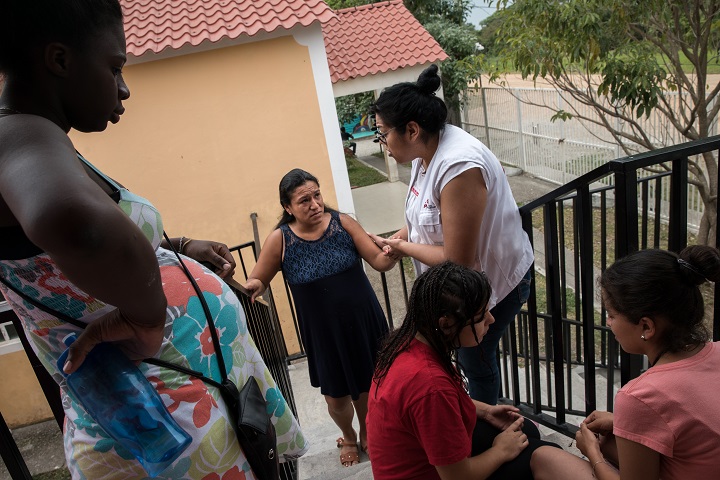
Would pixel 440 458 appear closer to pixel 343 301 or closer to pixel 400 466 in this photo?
pixel 400 466

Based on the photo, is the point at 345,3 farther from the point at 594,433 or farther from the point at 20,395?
the point at 594,433

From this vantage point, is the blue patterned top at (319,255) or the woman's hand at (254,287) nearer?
the woman's hand at (254,287)

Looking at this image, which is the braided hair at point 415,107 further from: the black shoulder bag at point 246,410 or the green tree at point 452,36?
the green tree at point 452,36

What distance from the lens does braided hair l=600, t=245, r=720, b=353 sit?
152 cm

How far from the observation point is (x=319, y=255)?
9.23 feet

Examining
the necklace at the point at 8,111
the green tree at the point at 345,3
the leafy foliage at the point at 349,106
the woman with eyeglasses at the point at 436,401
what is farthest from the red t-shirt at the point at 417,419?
the green tree at the point at 345,3

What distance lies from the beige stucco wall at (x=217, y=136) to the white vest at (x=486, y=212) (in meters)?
5.79

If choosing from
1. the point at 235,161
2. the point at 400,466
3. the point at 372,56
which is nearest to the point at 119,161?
the point at 235,161

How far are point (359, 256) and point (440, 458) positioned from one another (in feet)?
4.52

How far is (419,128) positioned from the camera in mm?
2238

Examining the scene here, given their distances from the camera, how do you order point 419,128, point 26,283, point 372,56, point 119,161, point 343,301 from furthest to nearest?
point 372,56
point 119,161
point 343,301
point 419,128
point 26,283

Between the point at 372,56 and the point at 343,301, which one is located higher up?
the point at 372,56

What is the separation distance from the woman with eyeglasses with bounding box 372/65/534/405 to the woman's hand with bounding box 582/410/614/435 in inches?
18.2

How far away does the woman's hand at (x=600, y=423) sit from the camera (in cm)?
190
